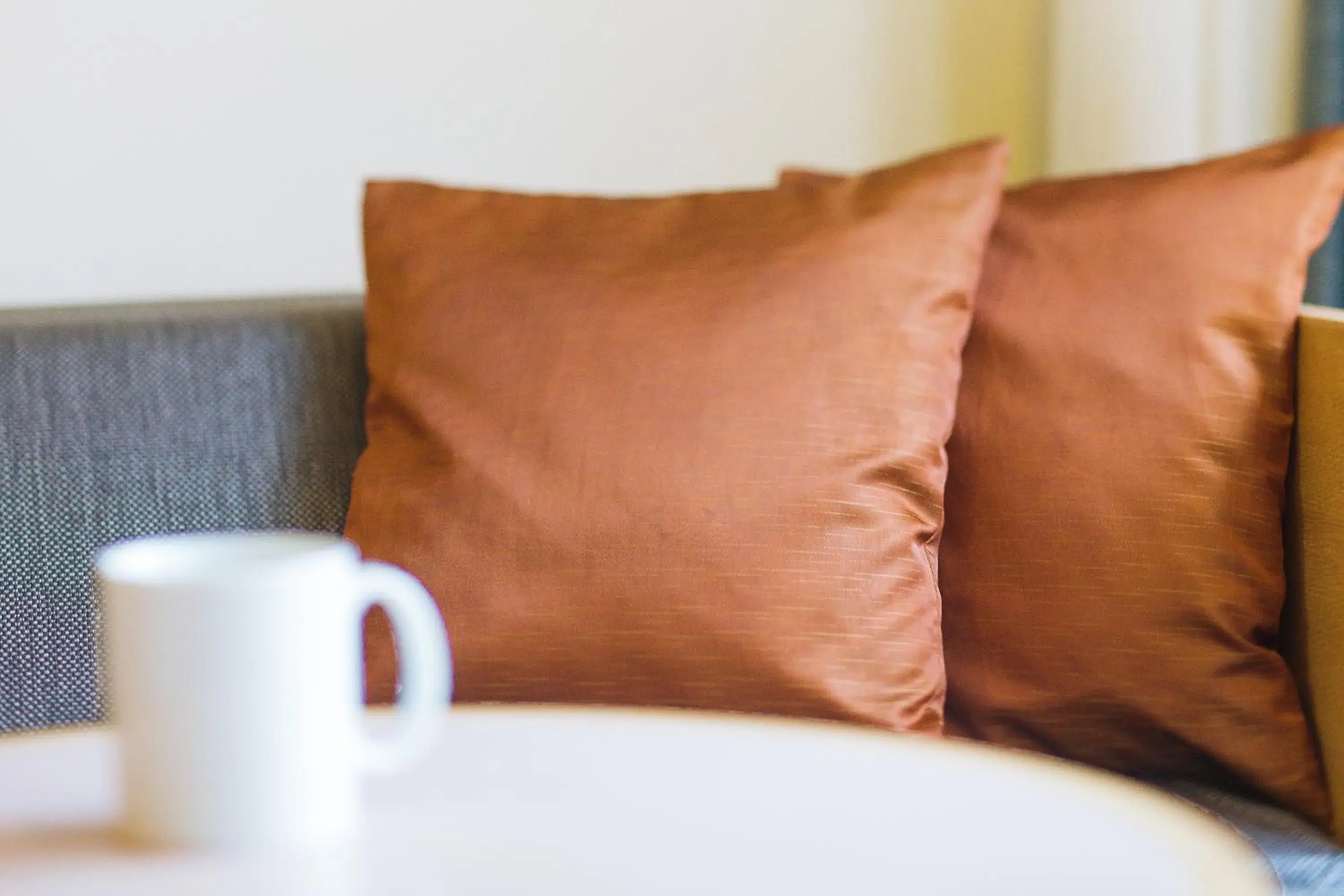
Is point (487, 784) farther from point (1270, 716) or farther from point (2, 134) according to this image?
point (2, 134)

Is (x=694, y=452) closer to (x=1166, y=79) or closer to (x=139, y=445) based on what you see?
(x=139, y=445)

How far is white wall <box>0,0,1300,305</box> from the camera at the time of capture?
70.1 inches

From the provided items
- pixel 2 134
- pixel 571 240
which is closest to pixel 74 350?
pixel 571 240

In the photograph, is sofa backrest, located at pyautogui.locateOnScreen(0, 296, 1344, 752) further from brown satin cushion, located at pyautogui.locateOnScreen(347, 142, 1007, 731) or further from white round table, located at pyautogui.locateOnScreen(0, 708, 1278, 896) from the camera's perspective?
white round table, located at pyautogui.locateOnScreen(0, 708, 1278, 896)

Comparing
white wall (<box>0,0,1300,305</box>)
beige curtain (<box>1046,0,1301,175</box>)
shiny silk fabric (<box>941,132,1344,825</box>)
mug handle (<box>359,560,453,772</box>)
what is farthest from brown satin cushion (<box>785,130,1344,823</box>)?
mug handle (<box>359,560,453,772</box>)

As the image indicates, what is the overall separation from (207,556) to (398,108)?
1.40m

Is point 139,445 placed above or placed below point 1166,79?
below

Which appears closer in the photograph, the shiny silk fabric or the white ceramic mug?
the white ceramic mug

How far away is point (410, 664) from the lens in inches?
22.2

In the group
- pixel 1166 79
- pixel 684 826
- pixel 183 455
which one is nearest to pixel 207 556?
pixel 684 826

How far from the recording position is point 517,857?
1.76ft

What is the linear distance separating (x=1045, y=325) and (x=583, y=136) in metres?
0.86

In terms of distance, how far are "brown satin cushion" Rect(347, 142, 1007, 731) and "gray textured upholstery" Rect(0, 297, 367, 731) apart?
0.37ft

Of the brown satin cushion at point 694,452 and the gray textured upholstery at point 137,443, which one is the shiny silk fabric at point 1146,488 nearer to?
the brown satin cushion at point 694,452
